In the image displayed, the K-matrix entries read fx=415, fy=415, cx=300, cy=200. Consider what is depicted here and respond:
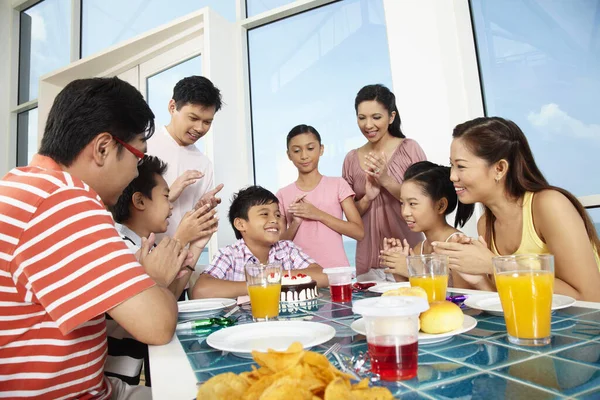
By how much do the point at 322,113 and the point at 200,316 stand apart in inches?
107

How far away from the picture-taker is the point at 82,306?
2.44ft

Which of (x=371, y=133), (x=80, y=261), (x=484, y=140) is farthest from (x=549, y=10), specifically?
(x=80, y=261)

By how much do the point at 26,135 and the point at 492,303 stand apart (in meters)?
5.92

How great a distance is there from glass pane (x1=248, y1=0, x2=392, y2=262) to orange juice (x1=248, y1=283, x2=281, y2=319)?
2280 millimetres

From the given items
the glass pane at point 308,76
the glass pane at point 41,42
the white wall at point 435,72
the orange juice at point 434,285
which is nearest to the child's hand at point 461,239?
the orange juice at point 434,285

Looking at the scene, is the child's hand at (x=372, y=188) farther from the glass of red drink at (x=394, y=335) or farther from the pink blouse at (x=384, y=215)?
the glass of red drink at (x=394, y=335)

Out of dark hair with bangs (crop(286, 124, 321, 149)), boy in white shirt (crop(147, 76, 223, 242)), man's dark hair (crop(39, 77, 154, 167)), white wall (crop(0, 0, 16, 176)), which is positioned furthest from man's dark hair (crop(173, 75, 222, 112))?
white wall (crop(0, 0, 16, 176))

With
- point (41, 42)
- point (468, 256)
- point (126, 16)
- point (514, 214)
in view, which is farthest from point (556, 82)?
point (41, 42)

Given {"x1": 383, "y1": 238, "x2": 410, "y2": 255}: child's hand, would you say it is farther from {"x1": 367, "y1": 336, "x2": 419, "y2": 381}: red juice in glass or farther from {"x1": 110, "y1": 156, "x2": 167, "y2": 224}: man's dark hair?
{"x1": 110, "y1": 156, "x2": 167, "y2": 224}: man's dark hair

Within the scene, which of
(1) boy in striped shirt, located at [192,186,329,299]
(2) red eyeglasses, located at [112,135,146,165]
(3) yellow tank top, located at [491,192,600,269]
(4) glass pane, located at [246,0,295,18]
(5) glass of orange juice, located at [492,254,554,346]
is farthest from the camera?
(4) glass pane, located at [246,0,295,18]

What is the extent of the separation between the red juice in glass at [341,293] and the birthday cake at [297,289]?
0.22 ft

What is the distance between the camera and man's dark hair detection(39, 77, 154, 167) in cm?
99

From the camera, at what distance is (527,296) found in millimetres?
740

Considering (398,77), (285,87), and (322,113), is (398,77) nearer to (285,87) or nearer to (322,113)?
(322,113)
